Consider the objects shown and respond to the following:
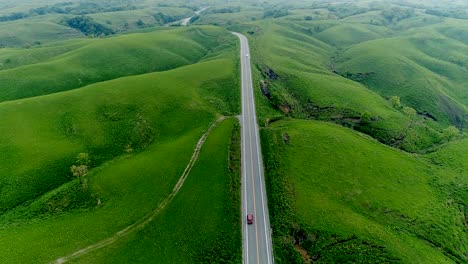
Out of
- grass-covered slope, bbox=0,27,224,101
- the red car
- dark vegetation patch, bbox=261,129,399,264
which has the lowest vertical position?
dark vegetation patch, bbox=261,129,399,264

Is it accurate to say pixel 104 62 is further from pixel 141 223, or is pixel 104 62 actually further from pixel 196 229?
pixel 196 229

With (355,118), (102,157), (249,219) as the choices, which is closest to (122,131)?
(102,157)

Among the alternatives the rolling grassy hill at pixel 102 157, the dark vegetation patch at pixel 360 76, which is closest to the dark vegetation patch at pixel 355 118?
the rolling grassy hill at pixel 102 157

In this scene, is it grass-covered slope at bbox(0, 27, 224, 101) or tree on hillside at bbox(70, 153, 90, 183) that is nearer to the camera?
tree on hillside at bbox(70, 153, 90, 183)

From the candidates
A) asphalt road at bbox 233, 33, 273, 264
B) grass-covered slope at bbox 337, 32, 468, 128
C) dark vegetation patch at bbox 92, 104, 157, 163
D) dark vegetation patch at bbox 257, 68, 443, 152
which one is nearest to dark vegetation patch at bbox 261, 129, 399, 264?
asphalt road at bbox 233, 33, 273, 264

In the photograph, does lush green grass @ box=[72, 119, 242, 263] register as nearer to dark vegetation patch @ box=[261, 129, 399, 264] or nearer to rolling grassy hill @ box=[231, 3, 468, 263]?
dark vegetation patch @ box=[261, 129, 399, 264]

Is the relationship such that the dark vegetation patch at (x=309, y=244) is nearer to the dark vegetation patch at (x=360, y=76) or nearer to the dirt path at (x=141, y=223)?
the dirt path at (x=141, y=223)
